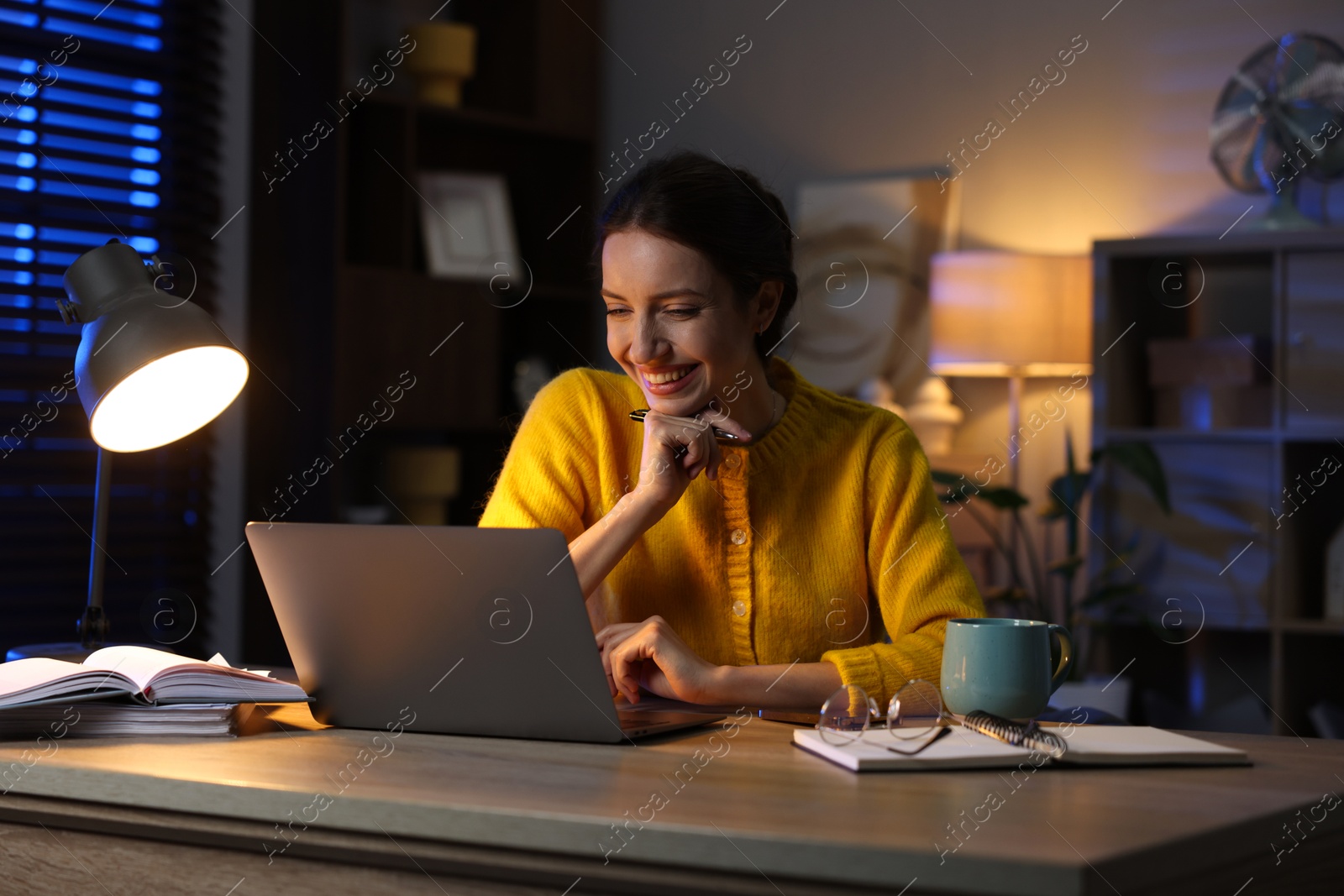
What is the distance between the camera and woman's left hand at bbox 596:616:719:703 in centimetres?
148

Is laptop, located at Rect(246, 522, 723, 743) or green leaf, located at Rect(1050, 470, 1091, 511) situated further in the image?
green leaf, located at Rect(1050, 470, 1091, 511)

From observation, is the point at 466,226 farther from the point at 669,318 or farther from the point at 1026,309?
the point at 669,318

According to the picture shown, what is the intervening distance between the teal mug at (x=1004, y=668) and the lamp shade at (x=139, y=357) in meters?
0.85

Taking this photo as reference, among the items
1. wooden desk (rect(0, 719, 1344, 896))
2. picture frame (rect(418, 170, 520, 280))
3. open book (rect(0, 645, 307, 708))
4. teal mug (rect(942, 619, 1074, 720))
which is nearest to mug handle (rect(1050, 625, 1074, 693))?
teal mug (rect(942, 619, 1074, 720))

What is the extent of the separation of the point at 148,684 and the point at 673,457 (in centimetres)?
66

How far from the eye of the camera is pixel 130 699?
131 centimetres

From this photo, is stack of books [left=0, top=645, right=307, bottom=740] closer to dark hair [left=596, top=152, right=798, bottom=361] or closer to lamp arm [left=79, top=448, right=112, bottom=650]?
lamp arm [left=79, top=448, right=112, bottom=650]

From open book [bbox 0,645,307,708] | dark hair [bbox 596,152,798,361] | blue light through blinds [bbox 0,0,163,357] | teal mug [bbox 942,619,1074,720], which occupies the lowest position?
open book [bbox 0,645,307,708]

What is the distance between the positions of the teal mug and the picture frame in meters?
2.73

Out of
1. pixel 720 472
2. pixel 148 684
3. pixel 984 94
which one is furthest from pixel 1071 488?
pixel 148 684

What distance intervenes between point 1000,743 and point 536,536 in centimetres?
44

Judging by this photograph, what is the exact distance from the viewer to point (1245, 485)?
3.18 m

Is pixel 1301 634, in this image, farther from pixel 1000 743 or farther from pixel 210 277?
pixel 210 277

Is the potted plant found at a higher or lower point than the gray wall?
lower
